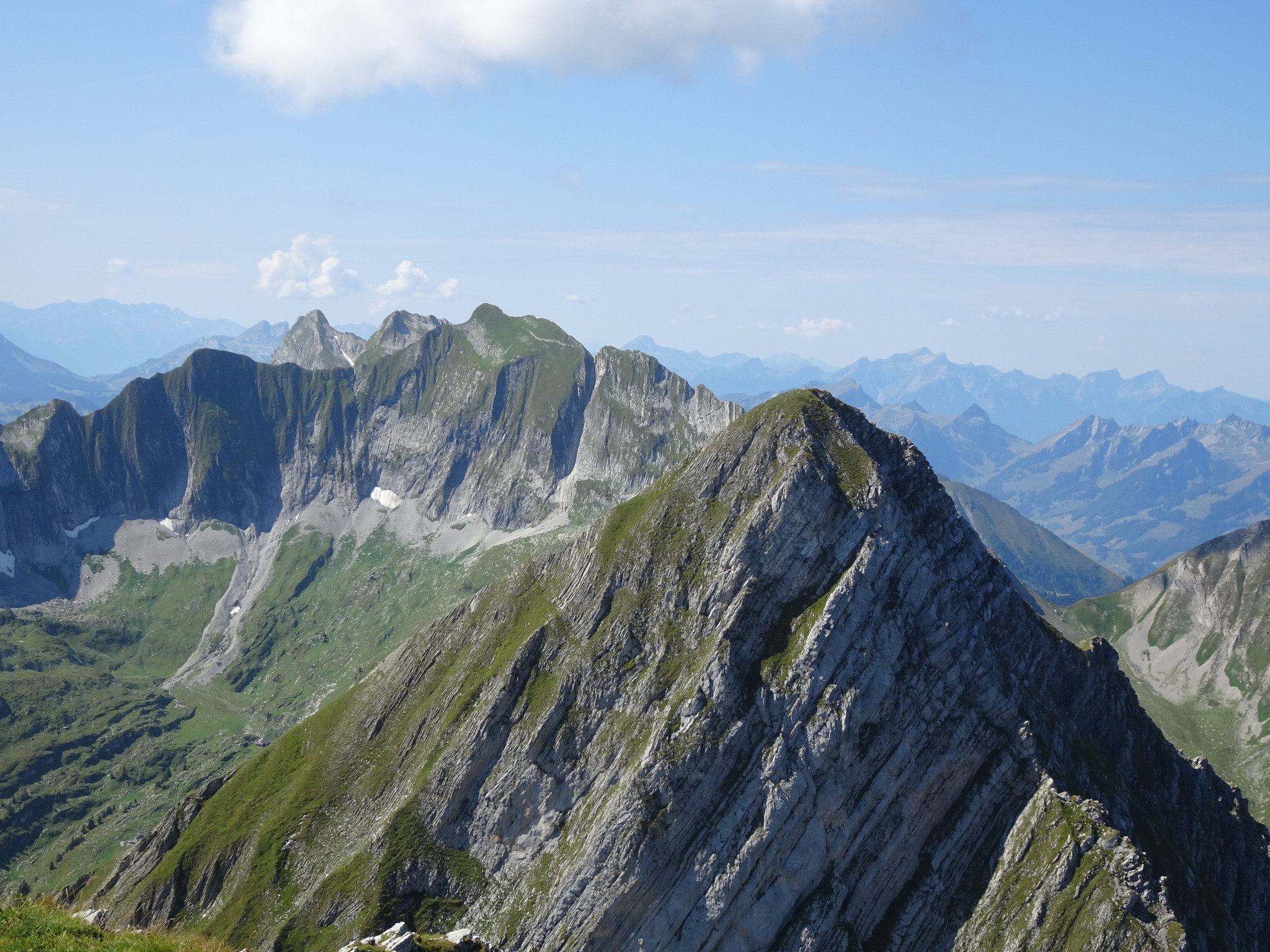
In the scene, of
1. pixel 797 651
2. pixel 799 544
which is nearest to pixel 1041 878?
pixel 797 651

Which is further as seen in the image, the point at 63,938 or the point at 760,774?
the point at 760,774

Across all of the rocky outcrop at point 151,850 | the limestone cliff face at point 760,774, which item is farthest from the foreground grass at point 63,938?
the rocky outcrop at point 151,850

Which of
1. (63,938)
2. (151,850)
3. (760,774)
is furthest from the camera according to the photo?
(151,850)

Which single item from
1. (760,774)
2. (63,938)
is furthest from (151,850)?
(63,938)

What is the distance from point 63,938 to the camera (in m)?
34.8

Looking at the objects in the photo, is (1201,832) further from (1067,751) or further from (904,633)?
(904,633)

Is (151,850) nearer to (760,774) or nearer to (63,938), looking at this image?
(760,774)

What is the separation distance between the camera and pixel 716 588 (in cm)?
9094

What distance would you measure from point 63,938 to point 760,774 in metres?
61.6

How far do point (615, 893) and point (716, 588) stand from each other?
33.5 meters

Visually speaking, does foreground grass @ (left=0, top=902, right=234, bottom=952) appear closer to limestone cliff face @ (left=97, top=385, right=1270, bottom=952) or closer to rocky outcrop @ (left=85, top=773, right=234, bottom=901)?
limestone cliff face @ (left=97, top=385, right=1270, bottom=952)

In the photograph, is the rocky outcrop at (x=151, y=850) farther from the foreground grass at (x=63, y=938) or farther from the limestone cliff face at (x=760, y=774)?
the foreground grass at (x=63, y=938)

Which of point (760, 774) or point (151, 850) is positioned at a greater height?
point (760, 774)

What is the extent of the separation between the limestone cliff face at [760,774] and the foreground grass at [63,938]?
51783 mm
